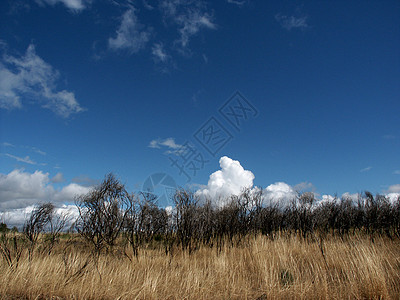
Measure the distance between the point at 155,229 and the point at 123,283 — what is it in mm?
12683

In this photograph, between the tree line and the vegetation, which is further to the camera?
the tree line

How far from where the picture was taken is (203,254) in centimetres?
1079

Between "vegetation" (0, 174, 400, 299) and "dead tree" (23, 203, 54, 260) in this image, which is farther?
"dead tree" (23, 203, 54, 260)

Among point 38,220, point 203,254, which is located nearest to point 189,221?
point 203,254

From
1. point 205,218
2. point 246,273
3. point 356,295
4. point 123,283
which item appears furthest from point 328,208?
point 123,283

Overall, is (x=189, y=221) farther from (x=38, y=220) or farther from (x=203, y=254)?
(x=38, y=220)

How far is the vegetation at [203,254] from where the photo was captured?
453cm

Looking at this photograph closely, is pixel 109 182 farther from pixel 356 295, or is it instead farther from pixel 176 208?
pixel 356 295

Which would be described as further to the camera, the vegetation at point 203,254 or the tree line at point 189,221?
the tree line at point 189,221

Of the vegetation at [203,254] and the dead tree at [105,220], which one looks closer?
the vegetation at [203,254]

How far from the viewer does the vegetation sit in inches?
178

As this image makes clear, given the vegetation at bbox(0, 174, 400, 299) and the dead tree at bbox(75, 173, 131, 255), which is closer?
the vegetation at bbox(0, 174, 400, 299)

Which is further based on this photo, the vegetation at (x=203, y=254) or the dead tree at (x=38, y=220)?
the dead tree at (x=38, y=220)

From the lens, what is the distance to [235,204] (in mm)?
16219
